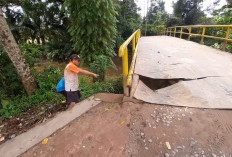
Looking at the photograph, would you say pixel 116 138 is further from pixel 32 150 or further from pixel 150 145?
pixel 32 150

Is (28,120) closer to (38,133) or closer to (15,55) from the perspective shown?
(38,133)

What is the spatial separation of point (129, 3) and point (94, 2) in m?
8.91

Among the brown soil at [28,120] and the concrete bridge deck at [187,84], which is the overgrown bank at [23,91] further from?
the concrete bridge deck at [187,84]

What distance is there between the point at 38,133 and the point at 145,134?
1490 millimetres

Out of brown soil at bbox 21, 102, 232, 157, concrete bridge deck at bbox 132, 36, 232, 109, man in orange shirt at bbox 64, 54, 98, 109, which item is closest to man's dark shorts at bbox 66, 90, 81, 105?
man in orange shirt at bbox 64, 54, 98, 109

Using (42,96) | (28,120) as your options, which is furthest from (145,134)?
(42,96)

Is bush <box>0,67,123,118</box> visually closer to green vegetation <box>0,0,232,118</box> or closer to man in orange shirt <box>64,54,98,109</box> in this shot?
green vegetation <box>0,0,232,118</box>

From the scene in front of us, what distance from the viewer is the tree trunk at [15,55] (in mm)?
3072

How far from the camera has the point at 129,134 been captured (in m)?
1.64

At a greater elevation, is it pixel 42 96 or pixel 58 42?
pixel 58 42

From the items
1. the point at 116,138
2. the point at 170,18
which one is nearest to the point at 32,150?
the point at 116,138

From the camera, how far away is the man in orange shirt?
7.93 ft

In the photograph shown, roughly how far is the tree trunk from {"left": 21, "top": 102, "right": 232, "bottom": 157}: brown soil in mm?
2683

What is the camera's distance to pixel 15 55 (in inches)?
131
